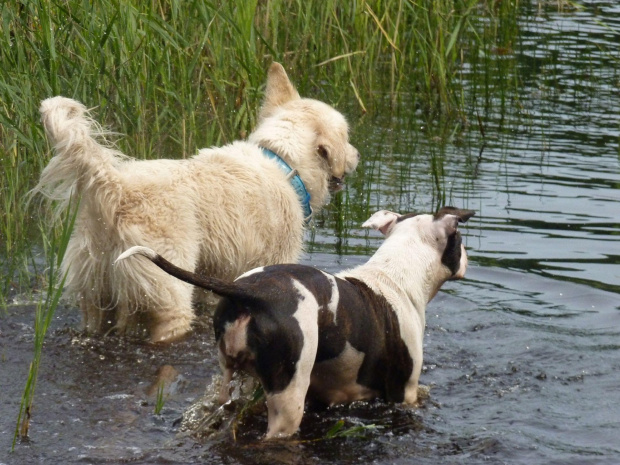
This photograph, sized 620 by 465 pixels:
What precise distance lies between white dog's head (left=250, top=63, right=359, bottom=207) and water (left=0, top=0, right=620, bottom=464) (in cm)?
92

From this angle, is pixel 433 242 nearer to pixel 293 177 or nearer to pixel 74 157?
pixel 293 177

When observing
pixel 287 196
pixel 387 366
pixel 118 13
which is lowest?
pixel 387 366

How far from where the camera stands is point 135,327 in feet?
18.0

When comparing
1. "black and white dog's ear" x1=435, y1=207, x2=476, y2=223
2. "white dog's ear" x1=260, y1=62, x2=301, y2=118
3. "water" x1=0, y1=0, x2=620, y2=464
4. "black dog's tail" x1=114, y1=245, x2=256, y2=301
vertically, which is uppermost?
"white dog's ear" x1=260, y1=62, x2=301, y2=118

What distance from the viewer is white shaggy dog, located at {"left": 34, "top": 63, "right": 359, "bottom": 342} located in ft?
16.6

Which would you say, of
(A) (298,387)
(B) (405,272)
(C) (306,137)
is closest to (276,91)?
(C) (306,137)

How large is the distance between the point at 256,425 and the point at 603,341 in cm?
252

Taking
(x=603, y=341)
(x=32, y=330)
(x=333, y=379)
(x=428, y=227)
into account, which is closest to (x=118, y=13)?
(x=32, y=330)

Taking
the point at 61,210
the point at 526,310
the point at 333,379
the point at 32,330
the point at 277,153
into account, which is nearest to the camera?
the point at 333,379

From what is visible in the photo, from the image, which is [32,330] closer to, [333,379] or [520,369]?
[333,379]

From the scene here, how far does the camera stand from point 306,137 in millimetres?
6383

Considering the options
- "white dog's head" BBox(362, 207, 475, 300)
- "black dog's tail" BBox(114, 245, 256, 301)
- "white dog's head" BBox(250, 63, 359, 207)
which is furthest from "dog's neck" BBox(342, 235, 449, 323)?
"white dog's head" BBox(250, 63, 359, 207)

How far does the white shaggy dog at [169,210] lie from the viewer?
505cm

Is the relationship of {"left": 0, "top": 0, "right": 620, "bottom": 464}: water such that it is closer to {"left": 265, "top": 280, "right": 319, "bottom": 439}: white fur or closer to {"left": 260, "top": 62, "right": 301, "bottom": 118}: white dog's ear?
{"left": 265, "top": 280, "right": 319, "bottom": 439}: white fur
